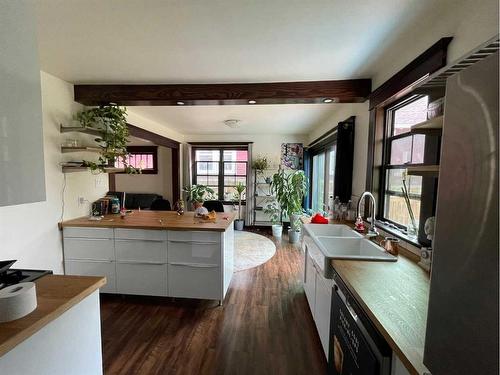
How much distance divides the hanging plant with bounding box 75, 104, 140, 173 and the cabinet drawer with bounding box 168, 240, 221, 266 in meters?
1.32

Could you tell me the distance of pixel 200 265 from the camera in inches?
98.5

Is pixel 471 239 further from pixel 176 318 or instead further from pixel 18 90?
pixel 176 318

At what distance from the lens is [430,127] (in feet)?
4.11

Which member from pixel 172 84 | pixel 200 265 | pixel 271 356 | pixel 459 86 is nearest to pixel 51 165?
pixel 172 84

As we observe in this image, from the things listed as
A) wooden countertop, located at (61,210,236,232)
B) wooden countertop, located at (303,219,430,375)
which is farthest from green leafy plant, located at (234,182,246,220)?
wooden countertop, located at (303,219,430,375)

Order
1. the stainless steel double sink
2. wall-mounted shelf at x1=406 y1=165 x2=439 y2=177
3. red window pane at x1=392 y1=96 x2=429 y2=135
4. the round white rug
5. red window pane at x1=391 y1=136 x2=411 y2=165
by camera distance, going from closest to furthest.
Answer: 1. wall-mounted shelf at x1=406 y1=165 x2=439 y2=177
2. the stainless steel double sink
3. red window pane at x1=392 y1=96 x2=429 y2=135
4. red window pane at x1=391 y1=136 x2=411 y2=165
5. the round white rug

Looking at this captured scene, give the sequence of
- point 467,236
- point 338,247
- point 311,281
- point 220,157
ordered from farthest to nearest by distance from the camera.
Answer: point 220,157, point 311,281, point 338,247, point 467,236

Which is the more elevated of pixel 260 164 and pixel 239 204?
pixel 260 164

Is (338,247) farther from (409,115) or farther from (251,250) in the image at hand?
(251,250)

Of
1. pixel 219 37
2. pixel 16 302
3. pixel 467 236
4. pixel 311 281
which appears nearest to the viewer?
pixel 467 236

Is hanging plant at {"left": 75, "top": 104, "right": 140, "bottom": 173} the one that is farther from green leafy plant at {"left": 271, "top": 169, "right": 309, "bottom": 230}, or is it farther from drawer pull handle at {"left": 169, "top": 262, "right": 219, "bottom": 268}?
green leafy plant at {"left": 271, "top": 169, "right": 309, "bottom": 230}

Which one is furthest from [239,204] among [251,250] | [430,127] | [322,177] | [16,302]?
[16,302]

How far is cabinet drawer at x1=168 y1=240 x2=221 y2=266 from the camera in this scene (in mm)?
2477

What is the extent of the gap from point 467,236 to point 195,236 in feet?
7.33
